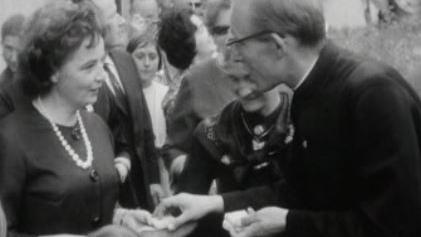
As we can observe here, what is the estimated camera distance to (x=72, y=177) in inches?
167

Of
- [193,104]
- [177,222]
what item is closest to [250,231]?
[177,222]

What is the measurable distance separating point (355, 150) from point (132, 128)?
10.4ft

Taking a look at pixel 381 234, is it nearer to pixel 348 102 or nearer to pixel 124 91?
pixel 348 102

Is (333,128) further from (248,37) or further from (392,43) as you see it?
(392,43)

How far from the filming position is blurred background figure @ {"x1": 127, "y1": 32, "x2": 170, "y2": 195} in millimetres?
7484

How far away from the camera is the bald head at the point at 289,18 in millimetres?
3619

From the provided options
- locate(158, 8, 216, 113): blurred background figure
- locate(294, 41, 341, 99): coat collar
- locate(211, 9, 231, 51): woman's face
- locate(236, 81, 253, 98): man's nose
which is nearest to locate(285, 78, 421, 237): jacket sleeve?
locate(294, 41, 341, 99): coat collar

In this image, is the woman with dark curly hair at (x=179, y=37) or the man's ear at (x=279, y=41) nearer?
the man's ear at (x=279, y=41)

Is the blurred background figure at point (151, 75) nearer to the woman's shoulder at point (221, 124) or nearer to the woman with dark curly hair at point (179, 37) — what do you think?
the woman with dark curly hair at point (179, 37)

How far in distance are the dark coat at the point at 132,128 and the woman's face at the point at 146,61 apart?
101cm

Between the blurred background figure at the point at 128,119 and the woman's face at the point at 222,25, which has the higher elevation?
the woman's face at the point at 222,25

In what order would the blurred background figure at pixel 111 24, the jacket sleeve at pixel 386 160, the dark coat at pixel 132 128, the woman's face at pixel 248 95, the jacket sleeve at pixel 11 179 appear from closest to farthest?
the jacket sleeve at pixel 386 160
the jacket sleeve at pixel 11 179
the woman's face at pixel 248 95
the dark coat at pixel 132 128
the blurred background figure at pixel 111 24

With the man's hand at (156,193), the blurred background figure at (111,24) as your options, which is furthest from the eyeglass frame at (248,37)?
the man's hand at (156,193)

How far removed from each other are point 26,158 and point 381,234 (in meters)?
1.42
